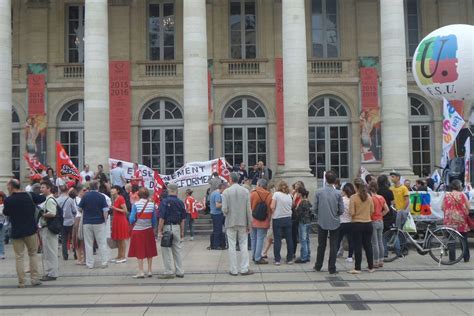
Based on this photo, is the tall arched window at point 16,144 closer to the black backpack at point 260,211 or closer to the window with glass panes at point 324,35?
the window with glass panes at point 324,35

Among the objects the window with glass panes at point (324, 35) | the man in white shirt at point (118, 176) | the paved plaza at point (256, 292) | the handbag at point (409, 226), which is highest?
the window with glass panes at point (324, 35)

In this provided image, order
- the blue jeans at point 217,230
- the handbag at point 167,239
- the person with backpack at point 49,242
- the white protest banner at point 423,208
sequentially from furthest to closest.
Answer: the blue jeans at point 217,230 → the white protest banner at point 423,208 → the person with backpack at point 49,242 → the handbag at point 167,239

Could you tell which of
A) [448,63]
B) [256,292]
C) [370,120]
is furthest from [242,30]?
[256,292]

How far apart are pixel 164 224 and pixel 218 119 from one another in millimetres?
16528

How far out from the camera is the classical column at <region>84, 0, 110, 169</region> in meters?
23.9

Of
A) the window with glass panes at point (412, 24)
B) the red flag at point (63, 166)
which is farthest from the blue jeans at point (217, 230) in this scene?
the window with glass panes at point (412, 24)

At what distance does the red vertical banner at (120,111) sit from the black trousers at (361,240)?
16457 millimetres

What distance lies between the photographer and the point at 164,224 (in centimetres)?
1230

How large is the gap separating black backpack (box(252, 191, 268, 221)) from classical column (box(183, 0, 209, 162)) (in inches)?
384

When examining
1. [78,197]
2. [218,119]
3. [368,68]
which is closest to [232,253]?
[78,197]

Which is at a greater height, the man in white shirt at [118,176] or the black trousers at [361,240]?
the man in white shirt at [118,176]

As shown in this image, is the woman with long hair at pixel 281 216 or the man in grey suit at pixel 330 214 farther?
the woman with long hair at pixel 281 216

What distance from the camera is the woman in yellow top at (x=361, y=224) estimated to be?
12.6 meters

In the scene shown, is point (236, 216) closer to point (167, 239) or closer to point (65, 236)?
point (167, 239)
